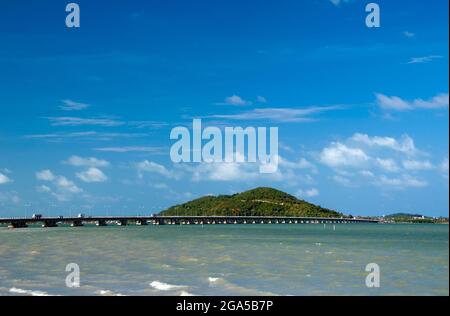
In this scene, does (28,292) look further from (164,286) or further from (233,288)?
(233,288)

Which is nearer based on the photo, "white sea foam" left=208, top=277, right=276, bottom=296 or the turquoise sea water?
"white sea foam" left=208, top=277, right=276, bottom=296

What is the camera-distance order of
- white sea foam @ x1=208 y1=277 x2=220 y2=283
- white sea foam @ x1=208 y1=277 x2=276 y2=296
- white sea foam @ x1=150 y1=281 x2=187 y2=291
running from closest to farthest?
white sea foam @ x1=208 y1=277 x2=276 y2=296 < white sea foam @ x1=150 y1=281 x2=187 y2=291 < white sea foam @ x1=208 y1=277 x2=220 y2=283

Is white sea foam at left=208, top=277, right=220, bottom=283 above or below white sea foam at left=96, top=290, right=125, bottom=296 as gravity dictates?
above

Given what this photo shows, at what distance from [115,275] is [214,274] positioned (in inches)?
282

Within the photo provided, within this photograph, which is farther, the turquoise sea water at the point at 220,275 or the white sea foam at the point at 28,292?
the turquoise sea water at the point at 220,275

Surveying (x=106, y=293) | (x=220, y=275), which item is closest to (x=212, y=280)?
(x=220, y=275)

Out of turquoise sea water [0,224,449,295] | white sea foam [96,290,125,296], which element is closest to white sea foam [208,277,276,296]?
A: turquoise sea water [0,224,449,295]

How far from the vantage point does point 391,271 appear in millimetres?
47438

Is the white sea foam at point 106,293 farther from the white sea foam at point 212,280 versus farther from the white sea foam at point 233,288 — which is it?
the white sea foam at point 212,280

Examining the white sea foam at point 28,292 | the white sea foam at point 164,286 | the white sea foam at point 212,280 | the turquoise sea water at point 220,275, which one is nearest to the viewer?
the white sea foam at point 28,292

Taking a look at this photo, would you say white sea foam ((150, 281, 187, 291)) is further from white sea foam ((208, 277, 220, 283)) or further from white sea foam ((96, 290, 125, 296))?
white sea foam ((208, 277, 220, 283))

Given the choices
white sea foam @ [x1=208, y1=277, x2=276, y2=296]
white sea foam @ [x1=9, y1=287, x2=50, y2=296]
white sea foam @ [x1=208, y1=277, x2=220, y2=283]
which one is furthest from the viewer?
white sea foam @ [x1=208, y1=277, x2=220, y2=283]

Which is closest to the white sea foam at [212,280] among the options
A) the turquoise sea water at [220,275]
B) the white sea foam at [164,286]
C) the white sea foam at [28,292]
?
the turquoise sea water at [220,275]
